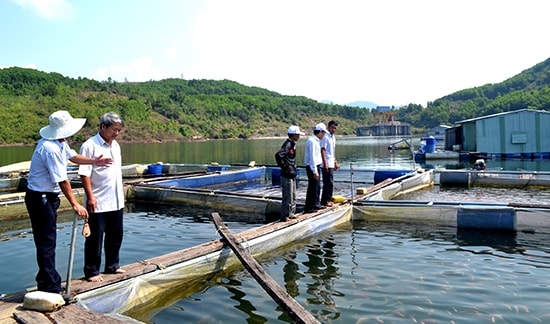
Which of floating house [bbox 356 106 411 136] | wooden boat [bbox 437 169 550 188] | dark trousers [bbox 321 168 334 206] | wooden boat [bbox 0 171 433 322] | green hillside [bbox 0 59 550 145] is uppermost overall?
green hillside [bbox 0 59 550 145]

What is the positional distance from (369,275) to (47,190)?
4.46 m

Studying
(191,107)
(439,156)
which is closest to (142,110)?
(191,107)

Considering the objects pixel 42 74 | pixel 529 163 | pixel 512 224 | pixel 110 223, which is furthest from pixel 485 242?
pixel 42 74

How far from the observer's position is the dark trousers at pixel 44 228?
13.3ft

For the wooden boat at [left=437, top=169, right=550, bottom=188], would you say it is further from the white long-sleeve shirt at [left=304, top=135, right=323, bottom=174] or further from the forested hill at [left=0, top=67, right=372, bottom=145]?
the forested hill at [left=0, top=67, right=372, bottom=145]

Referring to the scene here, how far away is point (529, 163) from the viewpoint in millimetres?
26922

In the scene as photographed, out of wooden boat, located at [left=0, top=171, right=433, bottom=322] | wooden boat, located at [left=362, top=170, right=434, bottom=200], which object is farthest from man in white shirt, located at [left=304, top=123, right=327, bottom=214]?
wooden boat, located at [left=362, top=170, right=434, bottom=200]

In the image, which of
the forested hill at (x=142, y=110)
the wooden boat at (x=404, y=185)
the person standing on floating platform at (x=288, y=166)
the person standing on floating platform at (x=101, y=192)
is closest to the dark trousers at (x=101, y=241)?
the person standing on floating platform at (x=101, y=192)

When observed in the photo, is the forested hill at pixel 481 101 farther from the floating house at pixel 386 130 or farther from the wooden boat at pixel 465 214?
the wooden boat at pixel 465 214

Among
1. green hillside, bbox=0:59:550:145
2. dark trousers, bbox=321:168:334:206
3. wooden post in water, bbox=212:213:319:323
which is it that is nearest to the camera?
wooden post in water, bbox=212:213:319:323

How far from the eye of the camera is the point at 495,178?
15883 mm

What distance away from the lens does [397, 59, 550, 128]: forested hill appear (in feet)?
334

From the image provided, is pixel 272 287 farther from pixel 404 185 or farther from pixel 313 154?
pixel 404 185

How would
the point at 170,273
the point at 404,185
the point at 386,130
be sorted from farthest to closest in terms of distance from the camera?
the point at 386,130 < the point at 404,185 < the point at 170,273
